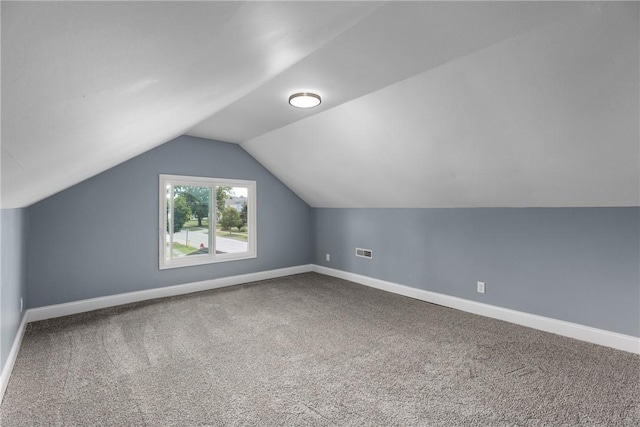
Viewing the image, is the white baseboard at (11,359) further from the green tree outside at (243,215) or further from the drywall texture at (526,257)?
the drywall texture at (526,257)

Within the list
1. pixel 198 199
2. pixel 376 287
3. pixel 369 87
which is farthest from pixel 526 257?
pixel 198 199

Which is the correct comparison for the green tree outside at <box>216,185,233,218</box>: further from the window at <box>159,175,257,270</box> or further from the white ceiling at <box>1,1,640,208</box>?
the white ceiling at <box>1,1,640,208</box>

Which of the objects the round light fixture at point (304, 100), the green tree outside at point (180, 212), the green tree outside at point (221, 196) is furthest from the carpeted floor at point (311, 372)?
the round light fixture at point (304, 100)

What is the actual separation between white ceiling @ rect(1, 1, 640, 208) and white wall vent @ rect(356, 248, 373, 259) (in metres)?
1.25

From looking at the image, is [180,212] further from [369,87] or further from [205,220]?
[369,87]

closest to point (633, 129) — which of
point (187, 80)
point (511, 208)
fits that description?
point (511, 208)

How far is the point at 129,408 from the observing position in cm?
200

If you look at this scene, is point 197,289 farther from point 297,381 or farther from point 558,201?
point 558,201

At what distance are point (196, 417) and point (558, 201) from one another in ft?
11.7

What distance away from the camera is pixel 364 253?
17.0 ft

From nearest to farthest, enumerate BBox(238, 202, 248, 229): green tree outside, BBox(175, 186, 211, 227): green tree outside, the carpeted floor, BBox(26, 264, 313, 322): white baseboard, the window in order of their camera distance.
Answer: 1. the carpeted floor
2. BBox(26, 264, 313, 322): white baseboard
3. the window
4. BBox(175, 186, 211, 227): green tree outside
5. BBox(238, 202, 248, 229): green tree outside

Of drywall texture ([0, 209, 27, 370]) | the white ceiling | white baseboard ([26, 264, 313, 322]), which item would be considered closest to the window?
white baseboard ([26, 264, 313, 322])

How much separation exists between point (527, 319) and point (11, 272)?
4.84m

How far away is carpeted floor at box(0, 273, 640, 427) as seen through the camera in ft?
6.36
